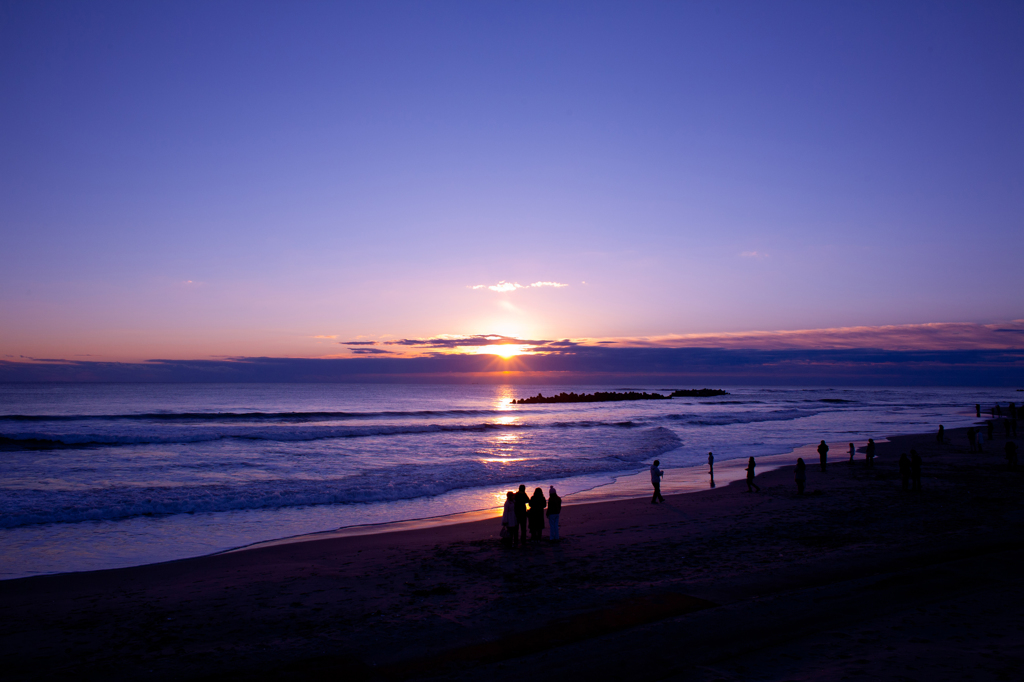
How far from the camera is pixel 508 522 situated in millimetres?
12492

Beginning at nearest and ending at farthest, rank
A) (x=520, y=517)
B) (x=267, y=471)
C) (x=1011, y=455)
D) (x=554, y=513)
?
1. (x=520, y=517)
2. (x=554, y=513)
3. (x=1011, y=455)
4. (x=267, y=471)

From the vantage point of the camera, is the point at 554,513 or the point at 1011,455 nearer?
the point at 554,513

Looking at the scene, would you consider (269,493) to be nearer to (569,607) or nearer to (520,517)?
(520,517)

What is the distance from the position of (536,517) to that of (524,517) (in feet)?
1.44

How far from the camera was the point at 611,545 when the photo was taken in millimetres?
12305

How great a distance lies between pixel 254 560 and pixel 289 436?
31086 mm

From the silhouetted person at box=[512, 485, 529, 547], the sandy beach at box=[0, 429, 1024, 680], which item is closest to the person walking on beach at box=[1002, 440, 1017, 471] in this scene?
the sandy beach at box=[0, 429, 1024, 680]

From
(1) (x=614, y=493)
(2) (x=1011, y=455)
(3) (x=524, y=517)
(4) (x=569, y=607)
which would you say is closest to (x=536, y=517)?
(3) (x=524, y=517)

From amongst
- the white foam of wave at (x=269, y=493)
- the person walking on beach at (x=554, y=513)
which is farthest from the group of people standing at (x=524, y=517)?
the white foam of wave at (x=269, y=493)

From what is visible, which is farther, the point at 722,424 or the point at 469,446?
the point at 722,424

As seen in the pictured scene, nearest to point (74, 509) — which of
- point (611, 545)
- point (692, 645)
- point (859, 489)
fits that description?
point (611, 545)

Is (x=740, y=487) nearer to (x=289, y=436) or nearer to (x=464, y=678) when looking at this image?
(x=464, y=678)

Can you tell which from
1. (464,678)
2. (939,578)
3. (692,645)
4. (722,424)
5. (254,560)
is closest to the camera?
(464,678)

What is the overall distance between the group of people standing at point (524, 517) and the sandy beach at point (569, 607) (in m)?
0.49
